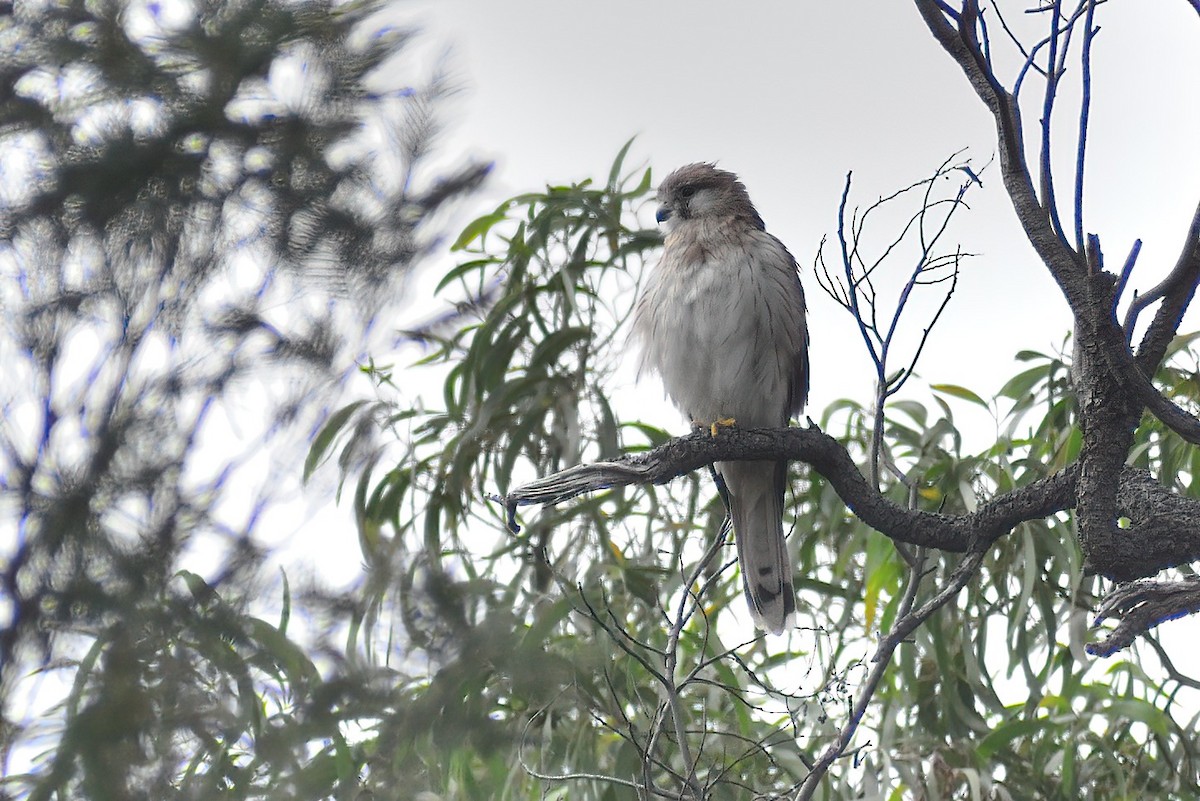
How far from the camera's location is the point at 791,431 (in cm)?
198

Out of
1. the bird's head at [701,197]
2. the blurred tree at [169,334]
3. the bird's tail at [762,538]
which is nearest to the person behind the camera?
the blurred tree at [169,334]

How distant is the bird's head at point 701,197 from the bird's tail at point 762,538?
0.62m

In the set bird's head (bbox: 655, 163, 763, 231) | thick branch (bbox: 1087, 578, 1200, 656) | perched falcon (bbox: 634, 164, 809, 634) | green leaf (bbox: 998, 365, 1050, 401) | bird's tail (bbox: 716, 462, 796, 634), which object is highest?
bird's head (bbox: 655, 163, 763, 231)

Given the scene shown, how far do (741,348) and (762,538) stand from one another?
43 centimetres

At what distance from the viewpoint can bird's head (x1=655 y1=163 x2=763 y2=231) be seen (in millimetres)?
2965

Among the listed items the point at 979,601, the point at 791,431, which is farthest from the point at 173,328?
the point at 979,601

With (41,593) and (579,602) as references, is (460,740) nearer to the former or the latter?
(41,593)

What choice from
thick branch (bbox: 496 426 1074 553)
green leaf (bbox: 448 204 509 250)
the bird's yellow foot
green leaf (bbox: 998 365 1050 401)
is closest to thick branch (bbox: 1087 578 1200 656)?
thick branch (bbox: 496 426 1074 553)

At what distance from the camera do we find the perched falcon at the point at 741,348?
267 centimetres

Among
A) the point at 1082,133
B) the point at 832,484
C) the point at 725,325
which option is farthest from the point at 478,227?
the point at 1082,133

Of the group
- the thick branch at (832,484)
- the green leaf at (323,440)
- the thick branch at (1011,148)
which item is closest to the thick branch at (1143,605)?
the thick branch at (832,484)

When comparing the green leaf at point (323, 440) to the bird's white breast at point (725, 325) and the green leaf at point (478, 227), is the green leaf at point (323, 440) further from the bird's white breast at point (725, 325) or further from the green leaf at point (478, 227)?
the green leaf at point (478, 227)

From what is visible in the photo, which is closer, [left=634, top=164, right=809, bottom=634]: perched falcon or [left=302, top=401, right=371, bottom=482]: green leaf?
[left=302, top=401, right=371, bottom=482]: green leaf

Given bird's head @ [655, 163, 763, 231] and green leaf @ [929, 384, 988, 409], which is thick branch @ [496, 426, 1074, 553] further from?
green leaf @ [929, 384, 988, 409]
